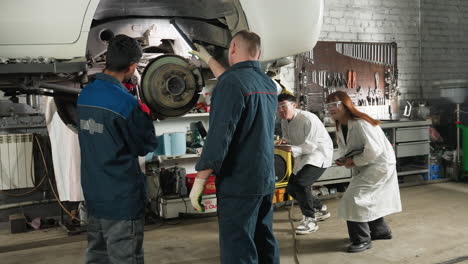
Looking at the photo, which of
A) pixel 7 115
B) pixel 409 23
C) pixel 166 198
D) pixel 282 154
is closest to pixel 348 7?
pixel 409 23

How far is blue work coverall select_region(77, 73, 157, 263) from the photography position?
200cm

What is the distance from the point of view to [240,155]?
2.16 metres

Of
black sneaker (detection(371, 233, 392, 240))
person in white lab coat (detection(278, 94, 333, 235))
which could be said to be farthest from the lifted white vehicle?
black sneaker (detection(371, 233, 392, 240))

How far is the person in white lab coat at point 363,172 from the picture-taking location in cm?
342

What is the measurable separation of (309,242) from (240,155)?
192 centimetres

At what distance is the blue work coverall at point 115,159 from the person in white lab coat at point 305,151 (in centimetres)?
215

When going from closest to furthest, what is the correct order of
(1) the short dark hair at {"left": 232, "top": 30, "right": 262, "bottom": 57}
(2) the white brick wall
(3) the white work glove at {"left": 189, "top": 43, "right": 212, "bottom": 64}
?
Answer: 1. (1) the short dark hair at {"left": 232, "top": 30, "right": 262, "bottom": 57}
2. (3) the white work glove at {"left": 189, "top": 43, "right": 212, "bottom": 64}
3. (2) the white brick wall

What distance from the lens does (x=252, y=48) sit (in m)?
2.22

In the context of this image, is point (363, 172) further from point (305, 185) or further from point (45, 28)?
point (45, 28)

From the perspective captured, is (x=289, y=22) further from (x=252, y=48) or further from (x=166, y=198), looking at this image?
(x=166, y=198)

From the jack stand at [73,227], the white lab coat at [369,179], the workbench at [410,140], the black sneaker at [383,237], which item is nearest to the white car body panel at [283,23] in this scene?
the white lab coat at [369,179]

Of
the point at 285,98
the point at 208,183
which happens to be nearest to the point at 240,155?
the point at 285,98

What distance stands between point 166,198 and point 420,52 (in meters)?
4.89

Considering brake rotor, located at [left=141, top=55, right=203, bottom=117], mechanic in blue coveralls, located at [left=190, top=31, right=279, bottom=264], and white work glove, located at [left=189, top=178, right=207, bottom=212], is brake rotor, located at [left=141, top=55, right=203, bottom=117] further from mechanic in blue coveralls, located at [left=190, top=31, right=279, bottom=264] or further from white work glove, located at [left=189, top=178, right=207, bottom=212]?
white work glove, located at [left=189, top=178, right=207, bottom=212]
